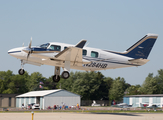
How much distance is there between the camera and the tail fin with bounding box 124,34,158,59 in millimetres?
32250

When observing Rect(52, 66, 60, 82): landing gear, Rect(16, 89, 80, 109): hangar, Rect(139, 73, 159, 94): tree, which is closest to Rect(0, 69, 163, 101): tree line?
Rect(139, 73, 159, 94): tree

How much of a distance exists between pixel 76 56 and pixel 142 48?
959 cm

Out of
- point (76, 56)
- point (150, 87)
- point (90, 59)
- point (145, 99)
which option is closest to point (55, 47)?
point (76, 56)

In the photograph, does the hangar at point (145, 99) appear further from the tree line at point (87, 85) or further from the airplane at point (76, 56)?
the airplane at point (76, 56)

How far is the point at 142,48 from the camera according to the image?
32625 millimetres

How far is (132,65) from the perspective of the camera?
30953 mm

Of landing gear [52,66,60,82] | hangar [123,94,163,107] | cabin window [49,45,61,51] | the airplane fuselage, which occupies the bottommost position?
hangar [123,94,163,107]

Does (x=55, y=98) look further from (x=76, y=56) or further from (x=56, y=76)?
(x=76, y=56)

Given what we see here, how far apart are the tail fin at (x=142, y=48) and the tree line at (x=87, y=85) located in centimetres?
6394

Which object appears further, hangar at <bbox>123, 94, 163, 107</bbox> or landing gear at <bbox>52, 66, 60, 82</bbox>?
hangar at <bbox>123, 94, 163, 107</bbox>

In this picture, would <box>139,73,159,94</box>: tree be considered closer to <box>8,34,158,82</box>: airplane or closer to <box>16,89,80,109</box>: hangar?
<box>16,89,80,109</box>: hangar

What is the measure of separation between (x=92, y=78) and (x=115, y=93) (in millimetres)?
11110

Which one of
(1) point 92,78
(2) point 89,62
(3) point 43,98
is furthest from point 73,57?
(1) point 92,78

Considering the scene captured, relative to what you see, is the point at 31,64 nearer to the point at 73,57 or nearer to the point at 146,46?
the point at 73,57
